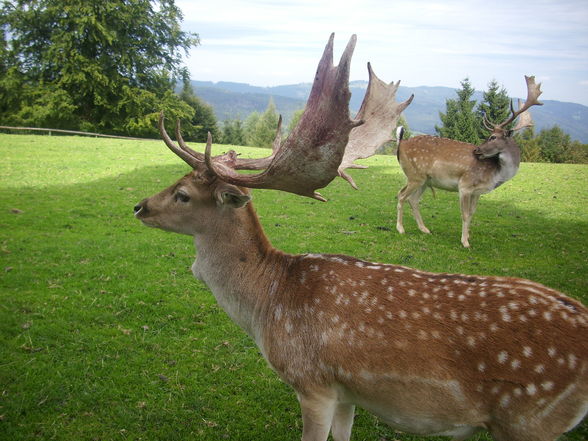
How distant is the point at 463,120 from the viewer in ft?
150

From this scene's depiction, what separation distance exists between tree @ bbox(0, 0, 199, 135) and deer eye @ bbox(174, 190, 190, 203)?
40.0m

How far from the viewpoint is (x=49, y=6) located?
135 ft

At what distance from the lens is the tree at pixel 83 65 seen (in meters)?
40.1

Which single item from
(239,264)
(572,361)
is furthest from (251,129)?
(572,361)

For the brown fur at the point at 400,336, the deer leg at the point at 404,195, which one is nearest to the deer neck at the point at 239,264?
the brown fur at the point at 400,336

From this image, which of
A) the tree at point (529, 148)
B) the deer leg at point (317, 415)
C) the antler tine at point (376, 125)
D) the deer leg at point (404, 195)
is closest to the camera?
the deer leg at point (317, 415)

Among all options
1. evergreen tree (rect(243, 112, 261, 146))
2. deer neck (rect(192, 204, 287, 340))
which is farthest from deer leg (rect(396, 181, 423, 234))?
evergreen tree (rect(243, 112, 261, 146))

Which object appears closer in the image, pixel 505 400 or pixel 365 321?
pixel 505 400

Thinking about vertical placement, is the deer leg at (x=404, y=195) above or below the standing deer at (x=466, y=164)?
below

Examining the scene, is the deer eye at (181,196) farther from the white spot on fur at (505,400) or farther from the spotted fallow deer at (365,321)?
the white spot on fur at (505,400)

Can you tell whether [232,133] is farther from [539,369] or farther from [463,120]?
[539,369]

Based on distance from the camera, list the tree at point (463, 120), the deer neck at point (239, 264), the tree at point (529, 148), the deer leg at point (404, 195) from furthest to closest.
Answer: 1. the tree at point (529, 148)
2. the tree at point (463, 120)
3. the deer leg at point (404, 195)
4. the deer neck at point (239, 264)

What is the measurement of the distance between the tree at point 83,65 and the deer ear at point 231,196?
4039cm

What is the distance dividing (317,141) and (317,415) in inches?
77.2
